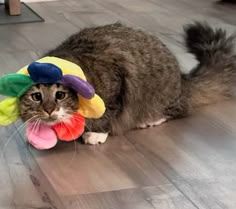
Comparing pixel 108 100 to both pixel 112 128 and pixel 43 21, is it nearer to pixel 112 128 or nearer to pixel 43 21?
pixel 112 128

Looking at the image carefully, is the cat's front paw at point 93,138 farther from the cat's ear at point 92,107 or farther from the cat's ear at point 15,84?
the cat's ear at point 15,84

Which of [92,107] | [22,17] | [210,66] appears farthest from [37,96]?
[22,17]

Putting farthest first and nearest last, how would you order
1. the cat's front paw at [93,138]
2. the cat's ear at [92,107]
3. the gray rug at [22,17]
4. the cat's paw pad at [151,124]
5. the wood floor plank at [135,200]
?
the gray rug at [22,17] < the cat's paw pad at [151,124] < the cat's front paw at [93,138] < the cat's ear at [92,107] < the wood floor plank at [135,200]

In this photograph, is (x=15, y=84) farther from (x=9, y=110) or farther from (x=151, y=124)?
(x=151, y=124)

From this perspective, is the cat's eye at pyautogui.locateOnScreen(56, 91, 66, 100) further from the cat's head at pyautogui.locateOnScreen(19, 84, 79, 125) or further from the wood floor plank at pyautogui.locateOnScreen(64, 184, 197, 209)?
the wood floor plank at pyautogui.locateOnScreen(64, 184, 197, 209)

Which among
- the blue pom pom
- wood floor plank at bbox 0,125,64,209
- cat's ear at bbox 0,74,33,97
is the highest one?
the blue pom pom

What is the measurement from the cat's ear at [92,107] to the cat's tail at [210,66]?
0.59 m

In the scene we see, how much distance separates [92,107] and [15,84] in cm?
25

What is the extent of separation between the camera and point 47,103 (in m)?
1.66

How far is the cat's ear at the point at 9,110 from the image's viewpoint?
1.70m

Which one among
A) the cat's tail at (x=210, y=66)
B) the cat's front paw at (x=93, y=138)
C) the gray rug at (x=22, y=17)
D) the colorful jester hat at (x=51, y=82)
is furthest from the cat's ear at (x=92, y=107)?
the gray rug at (x=22, y=17)

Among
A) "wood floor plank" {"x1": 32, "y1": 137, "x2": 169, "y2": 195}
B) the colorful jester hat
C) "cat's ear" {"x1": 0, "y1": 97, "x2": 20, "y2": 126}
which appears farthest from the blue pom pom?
"wood floor plank" {"x1": 32, "y1": 137, "x2": 169, "y2": 195}

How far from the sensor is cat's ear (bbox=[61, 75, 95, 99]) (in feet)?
5.43

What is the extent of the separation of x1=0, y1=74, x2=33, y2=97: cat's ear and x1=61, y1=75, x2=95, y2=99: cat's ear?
0.35 feet
